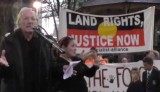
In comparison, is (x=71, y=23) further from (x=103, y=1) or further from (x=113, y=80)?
(x=103, y=1)

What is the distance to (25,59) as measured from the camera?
4.84m

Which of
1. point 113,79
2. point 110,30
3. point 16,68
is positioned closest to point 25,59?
point 16,68

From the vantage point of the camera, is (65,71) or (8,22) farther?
(8,22)

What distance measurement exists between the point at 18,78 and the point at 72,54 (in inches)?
66.9

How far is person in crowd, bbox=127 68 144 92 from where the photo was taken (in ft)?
31.2

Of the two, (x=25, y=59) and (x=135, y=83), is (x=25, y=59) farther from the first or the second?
(x=135, y=83)

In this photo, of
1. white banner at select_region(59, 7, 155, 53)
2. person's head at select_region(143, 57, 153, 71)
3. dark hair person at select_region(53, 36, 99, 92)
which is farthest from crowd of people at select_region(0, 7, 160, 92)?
white banner at select_region(59, 7, 155, 53)

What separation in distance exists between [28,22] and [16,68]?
45cm

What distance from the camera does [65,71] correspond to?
608cm

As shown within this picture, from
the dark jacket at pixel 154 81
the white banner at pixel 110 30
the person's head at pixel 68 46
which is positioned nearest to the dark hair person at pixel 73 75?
the person's head at pixel 68 46

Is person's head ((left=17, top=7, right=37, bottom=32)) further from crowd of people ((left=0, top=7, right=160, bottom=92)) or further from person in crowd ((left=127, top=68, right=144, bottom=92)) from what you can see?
person in crowd ((left=127, top=68, right=144, bottom=92))

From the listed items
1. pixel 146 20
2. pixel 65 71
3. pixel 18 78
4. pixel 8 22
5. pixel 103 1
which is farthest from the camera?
pixel 103 1

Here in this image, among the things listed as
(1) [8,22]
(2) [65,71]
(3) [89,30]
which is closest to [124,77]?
(3) [89,30]

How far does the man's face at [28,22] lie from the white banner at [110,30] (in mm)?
5401
